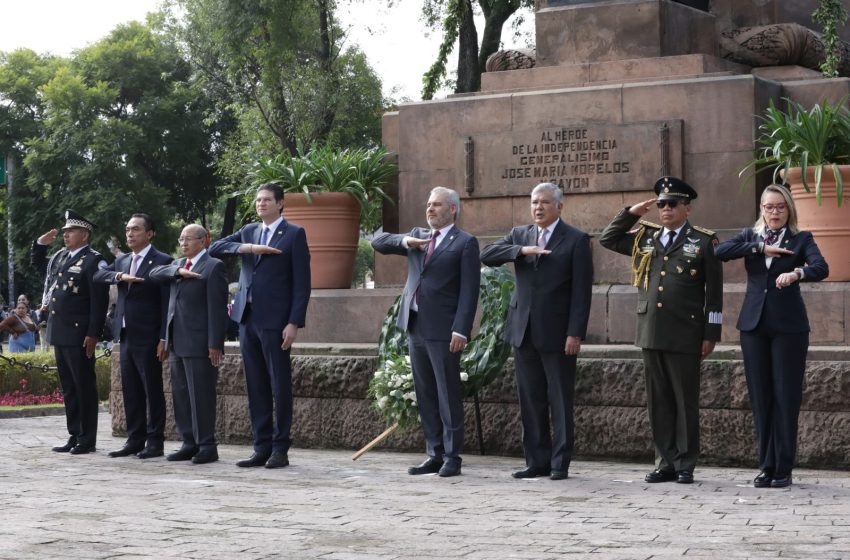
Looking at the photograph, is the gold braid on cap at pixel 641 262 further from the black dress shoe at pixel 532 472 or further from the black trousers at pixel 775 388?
the black dress shoe at pixel 532 472

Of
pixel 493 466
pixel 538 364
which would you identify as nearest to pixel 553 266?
pixel 538 364

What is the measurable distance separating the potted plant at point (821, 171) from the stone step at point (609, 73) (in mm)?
1280

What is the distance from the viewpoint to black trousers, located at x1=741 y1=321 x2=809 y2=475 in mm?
8688

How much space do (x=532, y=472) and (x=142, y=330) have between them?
341 centimetres

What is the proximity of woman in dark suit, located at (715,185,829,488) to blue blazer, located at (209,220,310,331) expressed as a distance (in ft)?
9.85

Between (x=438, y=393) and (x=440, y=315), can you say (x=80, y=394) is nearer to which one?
(x=438, y=393)

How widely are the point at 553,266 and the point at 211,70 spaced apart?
34663mm

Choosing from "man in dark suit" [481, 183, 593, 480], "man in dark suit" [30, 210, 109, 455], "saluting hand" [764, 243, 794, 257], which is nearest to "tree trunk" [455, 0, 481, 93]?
"man in dark suit" [30, 210, 109, 455]

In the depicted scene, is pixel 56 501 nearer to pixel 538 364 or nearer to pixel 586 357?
pixel 538 364

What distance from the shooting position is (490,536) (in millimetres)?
6660

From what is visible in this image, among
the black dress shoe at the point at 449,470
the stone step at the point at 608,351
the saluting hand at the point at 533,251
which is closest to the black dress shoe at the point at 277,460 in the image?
the black dress shoe at the point at 449,470

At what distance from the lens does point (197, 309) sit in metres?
10.5

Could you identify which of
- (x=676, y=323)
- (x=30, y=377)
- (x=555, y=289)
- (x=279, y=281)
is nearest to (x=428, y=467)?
(x=555, y=289)

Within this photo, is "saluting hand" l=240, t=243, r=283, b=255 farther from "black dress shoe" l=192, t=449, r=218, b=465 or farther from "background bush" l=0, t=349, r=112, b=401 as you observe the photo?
"background bush" l=0, t=349, r=112, b=401
